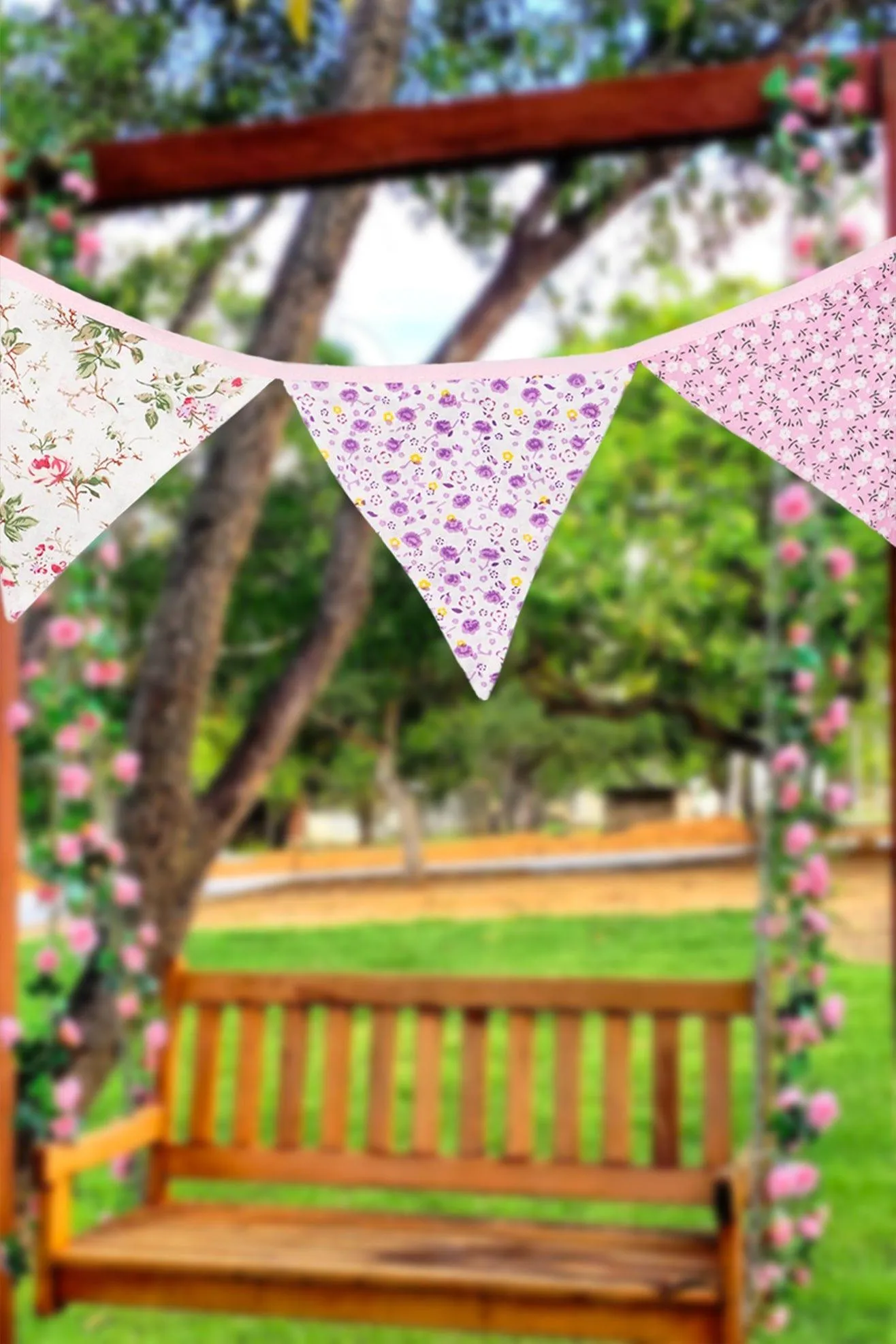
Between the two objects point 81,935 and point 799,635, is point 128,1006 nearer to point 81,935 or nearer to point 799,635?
point 81,935

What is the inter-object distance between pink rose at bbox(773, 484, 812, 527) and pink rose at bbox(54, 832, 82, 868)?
1379mm

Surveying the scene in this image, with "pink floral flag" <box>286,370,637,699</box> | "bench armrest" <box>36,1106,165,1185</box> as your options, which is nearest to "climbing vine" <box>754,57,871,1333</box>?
"bench armrest" <box>36,1106,165,1185</box>

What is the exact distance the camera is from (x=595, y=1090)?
5.56 m

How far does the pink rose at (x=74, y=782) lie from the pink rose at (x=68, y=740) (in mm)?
28

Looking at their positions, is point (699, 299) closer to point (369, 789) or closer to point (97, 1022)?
point (369, 789)

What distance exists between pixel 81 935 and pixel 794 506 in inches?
58.9

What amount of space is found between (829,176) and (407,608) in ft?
23.2

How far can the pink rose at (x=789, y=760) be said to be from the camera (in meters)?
2.51

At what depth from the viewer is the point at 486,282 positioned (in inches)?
183

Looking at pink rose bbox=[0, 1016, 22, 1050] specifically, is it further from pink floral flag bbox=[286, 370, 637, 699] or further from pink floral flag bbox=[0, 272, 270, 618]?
pink floral flag bbox=[286, 370, 637, 699]

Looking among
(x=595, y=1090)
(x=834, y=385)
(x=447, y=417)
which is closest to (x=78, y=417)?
(x=447, y=417)

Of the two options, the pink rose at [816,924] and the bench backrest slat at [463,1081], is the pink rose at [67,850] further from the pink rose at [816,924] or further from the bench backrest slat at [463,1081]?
the pink rose at [816,924]

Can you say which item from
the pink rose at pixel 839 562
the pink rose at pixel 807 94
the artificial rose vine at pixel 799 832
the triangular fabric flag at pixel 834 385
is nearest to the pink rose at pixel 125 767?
the artificial rose vine at pixel 799 832

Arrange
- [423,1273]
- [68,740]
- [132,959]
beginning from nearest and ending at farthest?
[423,1273], [68,740], [132,959]
